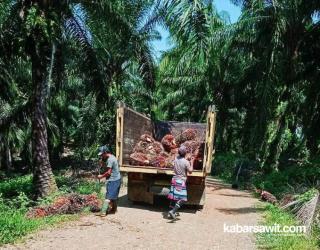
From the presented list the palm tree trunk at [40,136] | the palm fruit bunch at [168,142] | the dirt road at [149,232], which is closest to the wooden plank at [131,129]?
the palm fruit bunch at [168,142]

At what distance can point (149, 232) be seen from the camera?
400 inches

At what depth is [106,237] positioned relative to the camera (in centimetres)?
952

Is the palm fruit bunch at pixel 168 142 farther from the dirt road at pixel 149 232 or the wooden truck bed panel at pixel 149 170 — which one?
the dirt road at pixel 149 232

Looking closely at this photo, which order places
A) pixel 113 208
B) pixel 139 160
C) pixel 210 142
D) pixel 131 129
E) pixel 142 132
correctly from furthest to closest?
pixel 142 132
pixel 131 129
pixel 139 160
pixel 210 142
pixel 113 208

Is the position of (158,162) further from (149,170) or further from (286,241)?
(286,241)

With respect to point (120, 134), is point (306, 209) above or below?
below

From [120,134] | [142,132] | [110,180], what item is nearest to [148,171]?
[110,180]

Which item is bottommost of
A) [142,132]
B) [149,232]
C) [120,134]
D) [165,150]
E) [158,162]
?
[149,232]

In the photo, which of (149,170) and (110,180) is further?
(149,170)

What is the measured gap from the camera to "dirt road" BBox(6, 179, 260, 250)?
9086 mm

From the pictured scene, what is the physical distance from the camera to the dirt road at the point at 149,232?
9.09 metres

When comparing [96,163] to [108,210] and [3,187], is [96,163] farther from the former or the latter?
[108,210]

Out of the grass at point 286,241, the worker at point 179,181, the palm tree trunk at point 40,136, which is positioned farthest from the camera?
the palm tree trunk at point 40,136

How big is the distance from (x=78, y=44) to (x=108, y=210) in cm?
649
